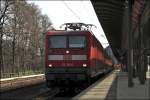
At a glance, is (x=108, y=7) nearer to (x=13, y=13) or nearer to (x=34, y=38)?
(x=13, y=13)

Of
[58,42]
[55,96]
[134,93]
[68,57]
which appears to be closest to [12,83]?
[58,42]

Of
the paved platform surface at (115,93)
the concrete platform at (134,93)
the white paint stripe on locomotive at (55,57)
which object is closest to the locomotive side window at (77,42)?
the white paint stripe on locomotive at (55,57)

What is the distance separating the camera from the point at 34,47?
72375mm

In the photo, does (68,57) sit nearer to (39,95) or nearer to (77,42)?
(77,42)

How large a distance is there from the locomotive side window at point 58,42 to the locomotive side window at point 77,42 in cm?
30

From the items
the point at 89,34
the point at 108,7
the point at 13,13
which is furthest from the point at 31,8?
the point at 89,34

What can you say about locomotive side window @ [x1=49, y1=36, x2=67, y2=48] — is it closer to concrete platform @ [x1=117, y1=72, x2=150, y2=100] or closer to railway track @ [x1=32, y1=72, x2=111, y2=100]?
railway track @ [x1=32, y1=72, x2=111, y2=100]

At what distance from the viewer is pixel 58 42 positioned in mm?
22875

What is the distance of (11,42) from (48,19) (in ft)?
80.5

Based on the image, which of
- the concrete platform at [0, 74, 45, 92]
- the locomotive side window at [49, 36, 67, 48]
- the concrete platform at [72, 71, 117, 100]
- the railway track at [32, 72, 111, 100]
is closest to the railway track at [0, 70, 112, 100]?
the railway track at [32, 72, 111, 100]

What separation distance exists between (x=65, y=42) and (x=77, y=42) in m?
0.59

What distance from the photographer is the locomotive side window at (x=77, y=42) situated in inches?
889

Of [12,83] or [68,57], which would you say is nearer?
[68,57]

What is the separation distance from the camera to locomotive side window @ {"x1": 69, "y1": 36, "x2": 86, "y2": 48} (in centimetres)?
2258
